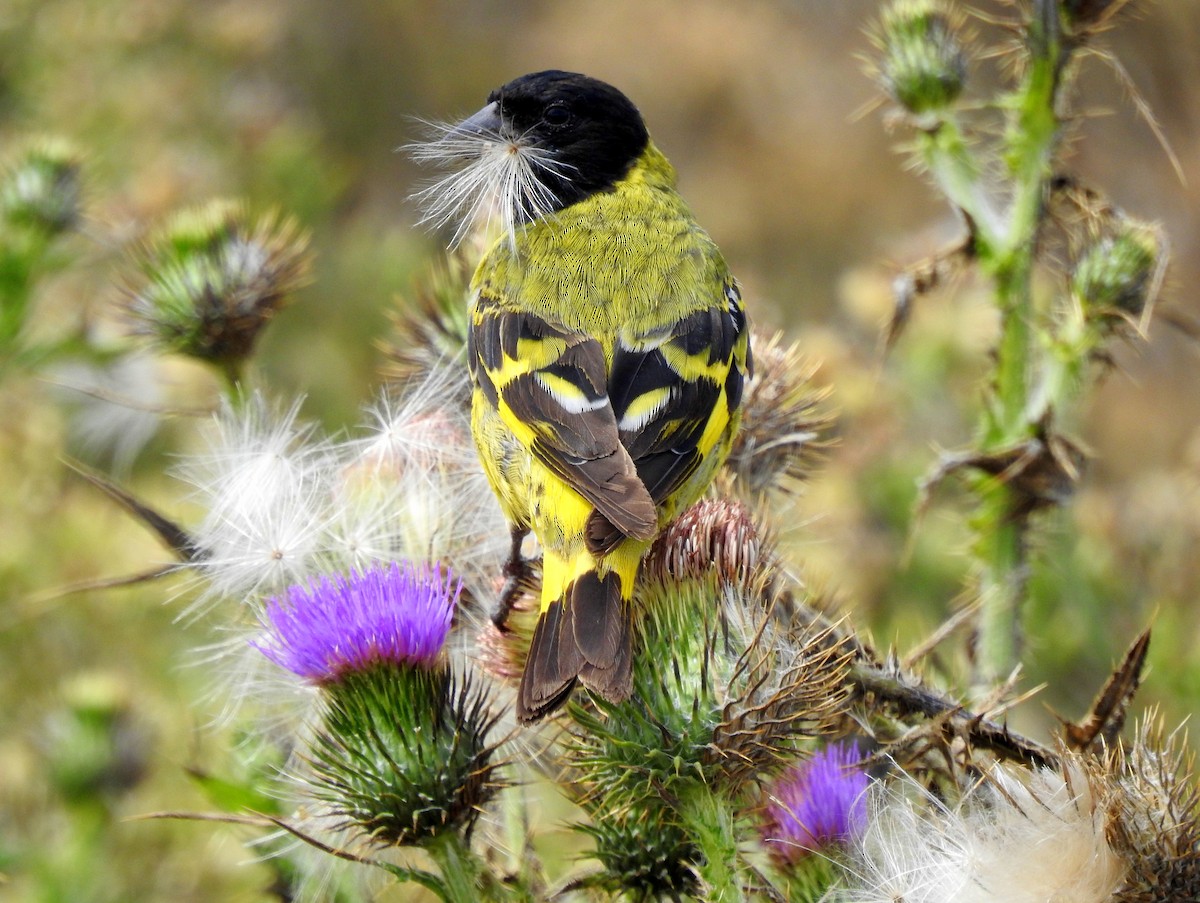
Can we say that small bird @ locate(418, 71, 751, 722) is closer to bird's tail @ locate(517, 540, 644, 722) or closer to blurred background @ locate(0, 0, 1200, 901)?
bird's tail @ locate(517, 540, 644, 722)

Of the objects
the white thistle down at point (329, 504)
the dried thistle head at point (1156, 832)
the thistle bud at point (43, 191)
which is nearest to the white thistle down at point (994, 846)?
the dried thistle head at point (1156, 832)

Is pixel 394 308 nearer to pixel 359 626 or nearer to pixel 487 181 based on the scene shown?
pixel 487 181

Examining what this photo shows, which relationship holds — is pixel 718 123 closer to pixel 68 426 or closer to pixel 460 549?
pixel 68 426

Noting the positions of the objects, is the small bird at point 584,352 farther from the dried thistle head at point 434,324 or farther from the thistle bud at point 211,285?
the thistle bud at point 211,285

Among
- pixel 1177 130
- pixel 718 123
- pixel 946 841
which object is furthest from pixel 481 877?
pixel 718 123

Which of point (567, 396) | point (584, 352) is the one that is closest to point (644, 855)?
point (567, 396)

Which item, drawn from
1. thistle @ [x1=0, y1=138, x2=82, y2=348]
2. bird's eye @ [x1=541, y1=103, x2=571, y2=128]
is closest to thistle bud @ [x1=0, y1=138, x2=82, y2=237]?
thistle @ [x1=0, y1=138, x2=82, y2=348]
